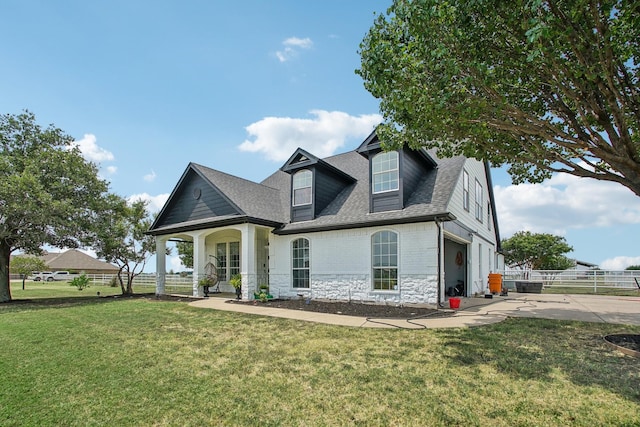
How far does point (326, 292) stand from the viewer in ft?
43.9

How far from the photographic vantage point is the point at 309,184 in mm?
14742

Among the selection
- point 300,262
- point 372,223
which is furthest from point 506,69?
point 300,262

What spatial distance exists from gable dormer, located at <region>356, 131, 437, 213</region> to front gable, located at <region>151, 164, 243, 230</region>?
592cm

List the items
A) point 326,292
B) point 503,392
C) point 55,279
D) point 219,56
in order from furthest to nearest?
point 55,279 → point 326,292 → point 219,56 → point 503,392

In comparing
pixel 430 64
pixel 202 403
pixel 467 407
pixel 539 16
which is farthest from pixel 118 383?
pixel 539 16

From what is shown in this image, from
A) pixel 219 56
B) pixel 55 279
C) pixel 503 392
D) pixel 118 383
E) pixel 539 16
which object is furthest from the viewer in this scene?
pixel 55 279

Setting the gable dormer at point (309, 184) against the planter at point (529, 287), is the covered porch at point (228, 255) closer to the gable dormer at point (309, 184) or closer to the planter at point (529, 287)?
the gable dormer at point (309, 184)

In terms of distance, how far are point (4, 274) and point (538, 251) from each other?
42781 millimetres

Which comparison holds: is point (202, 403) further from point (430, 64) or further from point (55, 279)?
point (55, 279)

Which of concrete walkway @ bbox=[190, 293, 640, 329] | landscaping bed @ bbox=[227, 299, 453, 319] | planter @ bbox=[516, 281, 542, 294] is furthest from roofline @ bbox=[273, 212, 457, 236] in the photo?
planter @ bbox=[516, 281, 542, 294]

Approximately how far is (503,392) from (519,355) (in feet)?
6.27

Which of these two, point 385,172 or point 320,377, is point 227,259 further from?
point 320,377

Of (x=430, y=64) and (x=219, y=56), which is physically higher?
(x=219, y=56)

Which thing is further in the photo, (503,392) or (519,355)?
(519,355)
